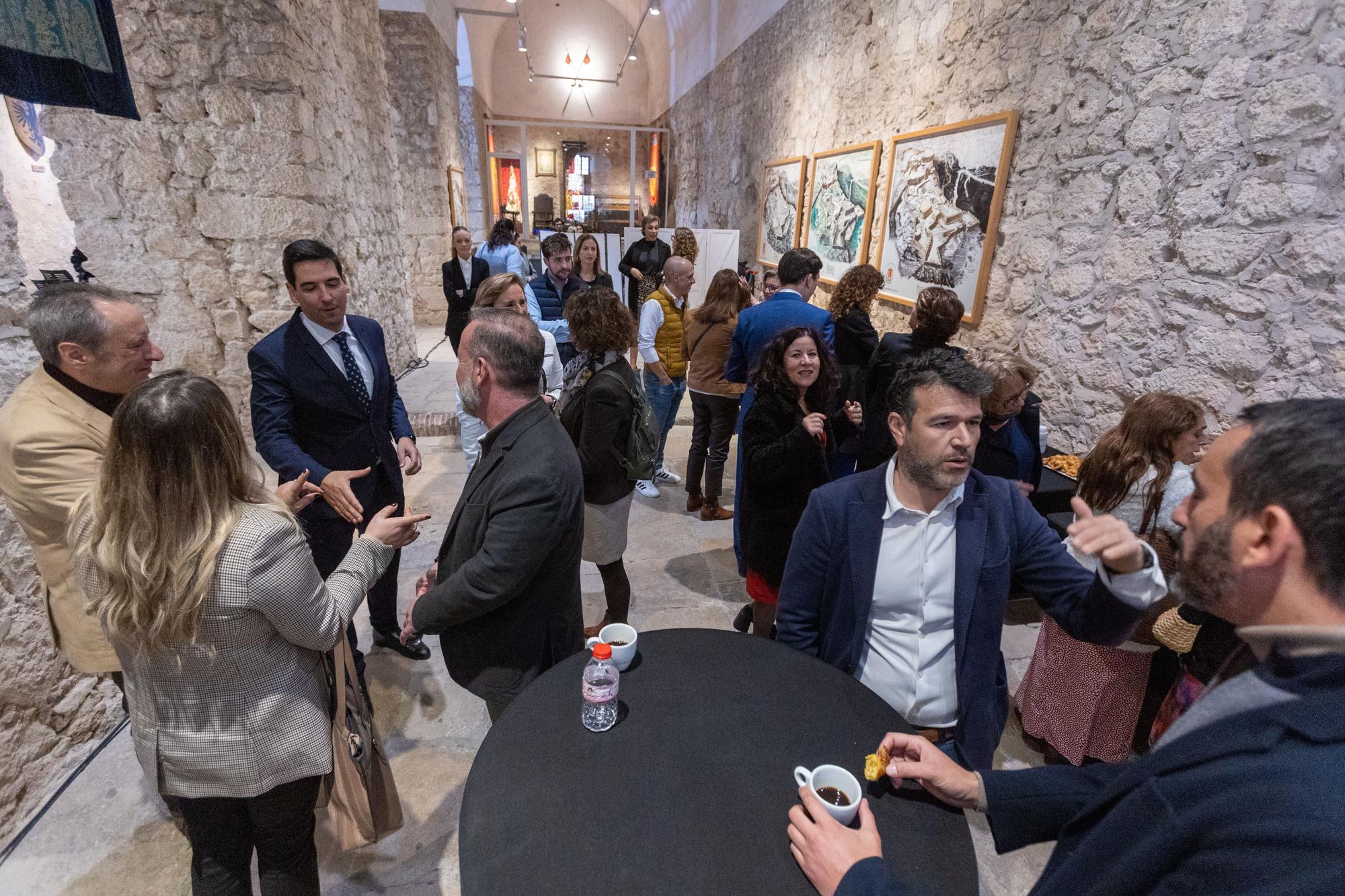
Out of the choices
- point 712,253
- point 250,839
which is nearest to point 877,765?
point 250,839

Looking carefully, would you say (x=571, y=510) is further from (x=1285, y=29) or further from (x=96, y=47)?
(x=1285, y=29)

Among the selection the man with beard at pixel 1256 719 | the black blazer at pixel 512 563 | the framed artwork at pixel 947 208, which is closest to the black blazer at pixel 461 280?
the framed artwork at pixel 947 208

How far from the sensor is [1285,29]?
2395 mm

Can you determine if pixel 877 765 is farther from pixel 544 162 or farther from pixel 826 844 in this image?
pixel 544 162

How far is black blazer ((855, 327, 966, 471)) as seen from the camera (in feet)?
10.5

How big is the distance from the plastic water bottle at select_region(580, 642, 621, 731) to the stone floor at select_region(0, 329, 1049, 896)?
105cm

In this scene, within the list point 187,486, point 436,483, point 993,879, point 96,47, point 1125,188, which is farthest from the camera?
point 436,483

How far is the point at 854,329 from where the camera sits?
373 cm

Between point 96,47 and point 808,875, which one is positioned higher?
point 96,47

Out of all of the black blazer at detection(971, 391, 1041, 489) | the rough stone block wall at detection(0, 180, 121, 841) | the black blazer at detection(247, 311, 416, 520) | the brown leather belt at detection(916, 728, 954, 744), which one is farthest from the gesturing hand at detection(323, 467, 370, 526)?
the black blazer at detection(971, 391, 1041, 489)

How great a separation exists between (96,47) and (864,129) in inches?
218

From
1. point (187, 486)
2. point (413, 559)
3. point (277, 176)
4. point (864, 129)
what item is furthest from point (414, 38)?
point (187, 486)

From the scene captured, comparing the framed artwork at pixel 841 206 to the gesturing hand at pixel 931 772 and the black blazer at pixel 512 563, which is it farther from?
the gesturing hand at pixel 931 772

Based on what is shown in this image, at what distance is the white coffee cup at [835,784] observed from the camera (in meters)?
1.11
